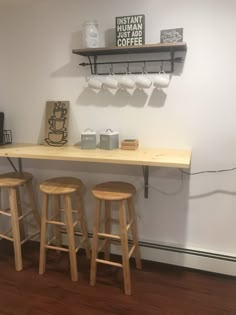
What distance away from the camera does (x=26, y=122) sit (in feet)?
8.34

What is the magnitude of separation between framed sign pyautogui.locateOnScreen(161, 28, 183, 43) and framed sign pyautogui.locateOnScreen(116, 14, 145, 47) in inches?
6.1

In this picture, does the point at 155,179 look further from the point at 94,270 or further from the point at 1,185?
the point at 1,185

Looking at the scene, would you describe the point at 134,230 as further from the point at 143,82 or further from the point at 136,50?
the point at 136,50

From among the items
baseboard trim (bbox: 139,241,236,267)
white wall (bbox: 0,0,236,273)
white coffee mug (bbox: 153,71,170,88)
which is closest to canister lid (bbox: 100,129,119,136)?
white wall (bbox: 0,0,236,273)

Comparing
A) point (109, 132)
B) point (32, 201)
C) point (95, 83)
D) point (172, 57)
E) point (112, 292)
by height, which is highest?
point (172, 57)

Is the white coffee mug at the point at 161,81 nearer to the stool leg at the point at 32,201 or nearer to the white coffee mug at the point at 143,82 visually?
the white coffee mug at the point at 143,82

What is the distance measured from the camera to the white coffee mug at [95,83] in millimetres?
2166

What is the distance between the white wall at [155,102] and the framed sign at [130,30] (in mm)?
90

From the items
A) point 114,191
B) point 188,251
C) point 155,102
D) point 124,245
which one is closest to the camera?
point 124,245

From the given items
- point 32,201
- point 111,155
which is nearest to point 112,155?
point 111,155

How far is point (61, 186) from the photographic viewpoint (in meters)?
2.16

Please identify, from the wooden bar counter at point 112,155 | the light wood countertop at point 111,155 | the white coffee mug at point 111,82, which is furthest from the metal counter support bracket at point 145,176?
the white coffee mug at point 111,82

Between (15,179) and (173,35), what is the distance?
1593 millimetres

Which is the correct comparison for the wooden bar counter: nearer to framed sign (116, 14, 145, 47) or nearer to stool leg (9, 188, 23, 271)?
stool leg (9, 188, 23, 271)
